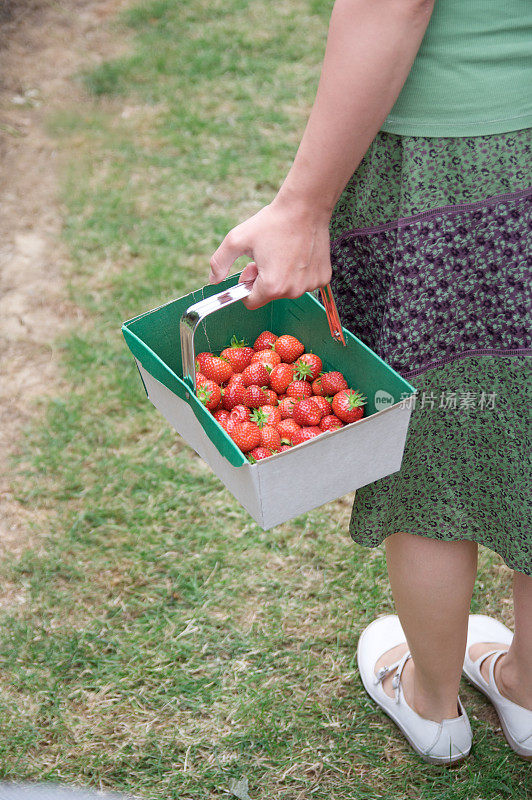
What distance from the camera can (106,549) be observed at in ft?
6.32

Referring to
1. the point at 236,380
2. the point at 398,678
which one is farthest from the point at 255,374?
the point at 398,678

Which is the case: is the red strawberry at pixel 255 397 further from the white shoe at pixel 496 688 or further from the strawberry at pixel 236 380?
the white shoe at pixel 496 688

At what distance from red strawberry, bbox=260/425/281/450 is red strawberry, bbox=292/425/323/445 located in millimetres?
23

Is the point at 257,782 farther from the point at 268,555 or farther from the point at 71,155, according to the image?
the point at 71,155

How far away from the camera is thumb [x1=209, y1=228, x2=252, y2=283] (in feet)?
3.32

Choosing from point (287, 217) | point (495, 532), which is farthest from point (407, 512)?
point (287, 217)

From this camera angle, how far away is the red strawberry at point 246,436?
1125mm

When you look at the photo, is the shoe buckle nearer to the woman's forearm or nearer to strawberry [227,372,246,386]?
strawberry [227,372,246,386]

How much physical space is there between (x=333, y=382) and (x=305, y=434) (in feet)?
0.29

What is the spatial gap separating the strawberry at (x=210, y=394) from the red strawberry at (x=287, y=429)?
0.10 metres

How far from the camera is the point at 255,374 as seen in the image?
1205 mm

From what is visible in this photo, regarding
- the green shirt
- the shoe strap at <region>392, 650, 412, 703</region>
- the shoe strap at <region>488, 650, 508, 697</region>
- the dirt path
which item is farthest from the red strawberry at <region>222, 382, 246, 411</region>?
the dirt path

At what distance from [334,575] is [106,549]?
1.73 feet
